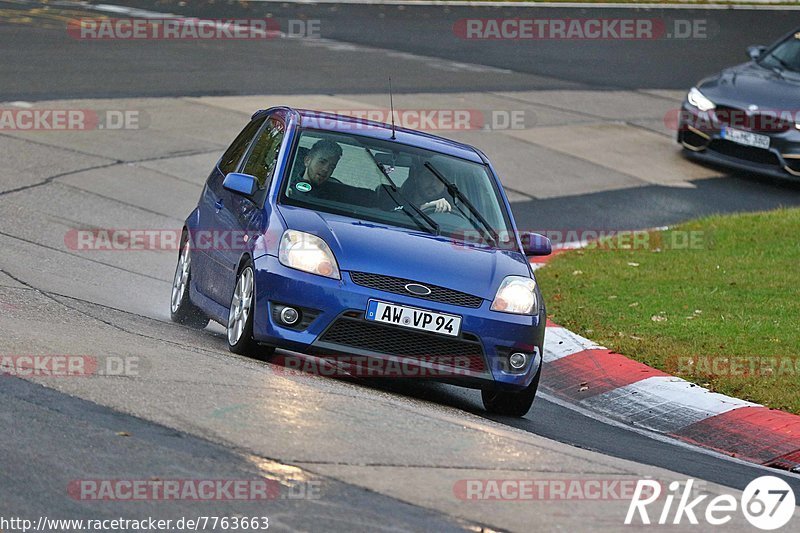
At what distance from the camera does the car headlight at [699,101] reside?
18781mm

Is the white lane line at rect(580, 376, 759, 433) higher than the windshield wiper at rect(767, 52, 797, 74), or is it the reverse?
the windshield wiper at rect(767, 52, 797, 74)

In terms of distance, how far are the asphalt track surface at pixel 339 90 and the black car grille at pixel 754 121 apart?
81 centimetres

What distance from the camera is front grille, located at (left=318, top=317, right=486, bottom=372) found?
319 inches

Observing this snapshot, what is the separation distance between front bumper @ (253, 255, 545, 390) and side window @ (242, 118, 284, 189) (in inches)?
41.6

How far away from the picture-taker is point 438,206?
9.23m

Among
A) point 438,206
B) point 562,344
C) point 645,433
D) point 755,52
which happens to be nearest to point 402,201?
point 438,206

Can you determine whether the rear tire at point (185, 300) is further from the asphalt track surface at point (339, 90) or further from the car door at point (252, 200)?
the car door at point (252, 200)

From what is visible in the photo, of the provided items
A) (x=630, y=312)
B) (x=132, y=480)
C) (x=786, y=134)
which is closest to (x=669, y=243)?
(x=630, y=312)

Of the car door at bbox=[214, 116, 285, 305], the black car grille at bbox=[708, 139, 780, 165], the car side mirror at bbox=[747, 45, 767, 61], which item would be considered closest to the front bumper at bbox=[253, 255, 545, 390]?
the car door at bbox=[214, 116, 285, 305]

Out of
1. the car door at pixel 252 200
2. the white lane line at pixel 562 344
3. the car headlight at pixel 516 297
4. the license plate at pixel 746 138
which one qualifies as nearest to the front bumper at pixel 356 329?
the car headlight at pixel 516 297

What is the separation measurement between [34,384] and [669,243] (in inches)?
353

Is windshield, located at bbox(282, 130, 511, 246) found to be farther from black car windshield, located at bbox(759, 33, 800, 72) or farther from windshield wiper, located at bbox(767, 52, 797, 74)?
black car windshield, located at bbox(759, 33, 800, 72)

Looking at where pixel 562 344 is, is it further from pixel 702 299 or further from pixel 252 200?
pixel 252 200

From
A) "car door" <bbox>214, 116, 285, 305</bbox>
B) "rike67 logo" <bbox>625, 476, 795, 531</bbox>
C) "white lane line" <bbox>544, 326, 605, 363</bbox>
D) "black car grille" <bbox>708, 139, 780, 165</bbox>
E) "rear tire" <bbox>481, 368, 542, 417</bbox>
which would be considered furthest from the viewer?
"black car grille" <bbox>708, 139, 780, 165</bbox>
